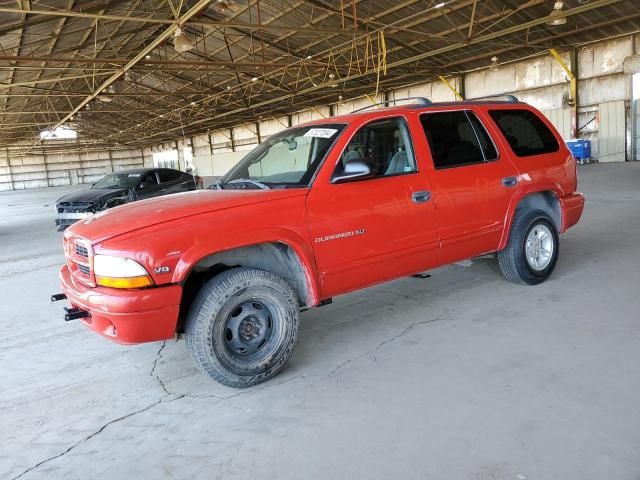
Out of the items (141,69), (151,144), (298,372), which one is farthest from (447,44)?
(151,144)

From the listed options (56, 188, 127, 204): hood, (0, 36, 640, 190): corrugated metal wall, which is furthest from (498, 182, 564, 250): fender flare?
(0, 36, 640, 190): corrugated metal wall

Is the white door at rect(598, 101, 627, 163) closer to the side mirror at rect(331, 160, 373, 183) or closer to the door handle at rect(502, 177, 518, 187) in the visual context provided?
the door handle at rect(502, 177, 518, 187)

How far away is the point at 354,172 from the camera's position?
3451 millimetres

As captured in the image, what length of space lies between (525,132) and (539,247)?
118 centimetres

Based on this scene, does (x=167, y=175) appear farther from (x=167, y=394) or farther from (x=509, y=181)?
(x=167, y=394)

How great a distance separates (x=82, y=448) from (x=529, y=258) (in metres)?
4.16

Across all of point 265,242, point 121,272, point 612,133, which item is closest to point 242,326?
point 265,242

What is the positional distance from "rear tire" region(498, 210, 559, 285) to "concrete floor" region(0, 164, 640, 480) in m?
0.15

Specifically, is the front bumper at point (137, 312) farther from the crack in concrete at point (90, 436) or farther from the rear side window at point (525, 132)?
the rear side window at point (525, 132)

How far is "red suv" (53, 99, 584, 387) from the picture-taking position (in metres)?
2.97

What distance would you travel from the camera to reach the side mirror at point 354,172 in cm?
343

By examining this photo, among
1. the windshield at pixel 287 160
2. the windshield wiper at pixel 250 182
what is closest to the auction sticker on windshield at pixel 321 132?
the windshield at pixel 287 160

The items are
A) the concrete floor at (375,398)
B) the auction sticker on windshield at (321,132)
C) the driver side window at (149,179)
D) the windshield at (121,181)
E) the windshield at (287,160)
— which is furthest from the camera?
the driver side window at (149,179)

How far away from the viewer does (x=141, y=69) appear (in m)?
20.4
